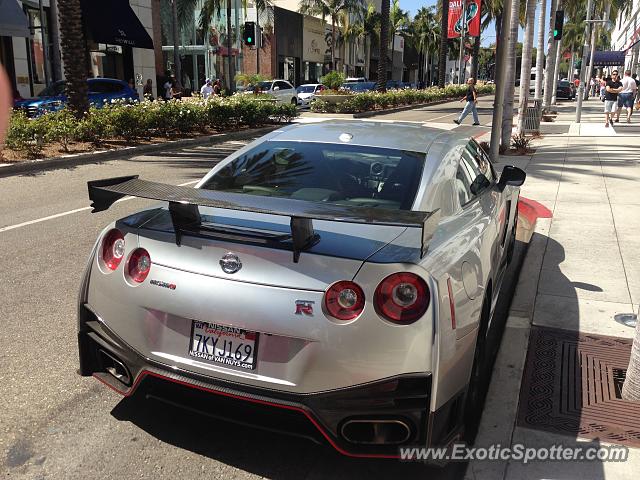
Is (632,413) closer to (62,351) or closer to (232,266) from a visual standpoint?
(232,266)

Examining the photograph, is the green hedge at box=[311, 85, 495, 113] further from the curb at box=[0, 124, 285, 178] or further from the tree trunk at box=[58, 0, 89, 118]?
the tree trunk at box=[58, 0, 89, 118]

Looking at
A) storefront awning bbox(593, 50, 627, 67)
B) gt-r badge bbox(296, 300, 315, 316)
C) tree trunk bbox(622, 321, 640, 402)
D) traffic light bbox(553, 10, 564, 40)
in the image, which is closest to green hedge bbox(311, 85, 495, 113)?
traffic light bbox(553, 10, 564, 40)

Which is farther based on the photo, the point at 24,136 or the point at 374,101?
the point at 374,101

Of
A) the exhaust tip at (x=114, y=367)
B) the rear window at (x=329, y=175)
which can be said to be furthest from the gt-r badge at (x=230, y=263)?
the rear window at (x=329, y=175)

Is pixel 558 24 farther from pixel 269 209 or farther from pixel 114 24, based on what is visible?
pixel 269 209

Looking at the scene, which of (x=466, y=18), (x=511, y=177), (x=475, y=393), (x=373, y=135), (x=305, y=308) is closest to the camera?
(x=305, y=308)

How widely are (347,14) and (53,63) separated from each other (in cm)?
3682

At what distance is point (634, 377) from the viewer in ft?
11.9

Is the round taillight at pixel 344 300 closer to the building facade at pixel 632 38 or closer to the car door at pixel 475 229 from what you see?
the car door at pixel 475 229

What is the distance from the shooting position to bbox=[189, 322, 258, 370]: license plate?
2.67 m

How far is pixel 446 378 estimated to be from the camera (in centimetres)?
268

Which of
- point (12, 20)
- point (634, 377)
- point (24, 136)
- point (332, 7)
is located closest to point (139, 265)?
point (634, 377)

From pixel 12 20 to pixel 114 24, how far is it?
6.76 meters

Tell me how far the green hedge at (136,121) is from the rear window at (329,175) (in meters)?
10.9
